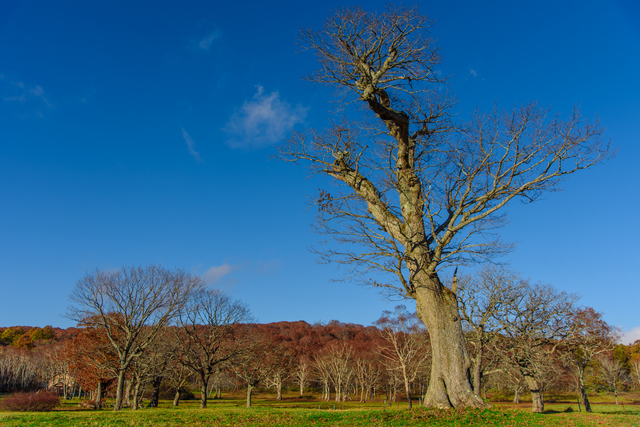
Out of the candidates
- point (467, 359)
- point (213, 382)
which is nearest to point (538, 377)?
point (467, 359)

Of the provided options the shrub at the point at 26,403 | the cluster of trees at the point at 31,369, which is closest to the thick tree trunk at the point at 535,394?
the shrub at the point at 26,403

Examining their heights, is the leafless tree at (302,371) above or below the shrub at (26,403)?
below

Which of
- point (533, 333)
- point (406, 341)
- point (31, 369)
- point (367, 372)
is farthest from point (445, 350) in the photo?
point (31, 369)

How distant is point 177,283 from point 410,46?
2411 centimetres

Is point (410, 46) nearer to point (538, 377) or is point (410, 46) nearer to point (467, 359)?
point (467, 359)

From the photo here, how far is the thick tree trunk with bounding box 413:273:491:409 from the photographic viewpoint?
9023 mm

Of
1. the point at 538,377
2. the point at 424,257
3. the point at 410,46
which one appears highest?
the point at 410,46

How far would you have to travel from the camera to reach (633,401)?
51.5 m

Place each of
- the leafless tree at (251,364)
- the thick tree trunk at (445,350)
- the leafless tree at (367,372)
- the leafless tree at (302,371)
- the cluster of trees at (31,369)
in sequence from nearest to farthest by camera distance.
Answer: the thick tree trunk at (445,350), the leafless tree at (251,364), the leafless tree at (367,372), the leafless tree at (302,371), the cluster of trees at (31,369)

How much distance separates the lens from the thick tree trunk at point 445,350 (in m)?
9.02

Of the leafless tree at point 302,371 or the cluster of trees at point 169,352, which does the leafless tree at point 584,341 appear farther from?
the leafless tree at point 302,371

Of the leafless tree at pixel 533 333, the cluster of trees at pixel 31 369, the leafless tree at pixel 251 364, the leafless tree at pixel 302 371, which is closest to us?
the leafless tree at pixel 533 333

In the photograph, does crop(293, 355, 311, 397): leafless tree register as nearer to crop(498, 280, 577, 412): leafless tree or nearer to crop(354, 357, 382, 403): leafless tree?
crop(354, 357, 382, 403): leafless tree

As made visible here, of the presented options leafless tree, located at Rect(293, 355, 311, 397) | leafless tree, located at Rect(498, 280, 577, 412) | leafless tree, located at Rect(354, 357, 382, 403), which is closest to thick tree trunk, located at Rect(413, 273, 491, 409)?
leafless tree, located at Rect(498, 280, 577, 412)
